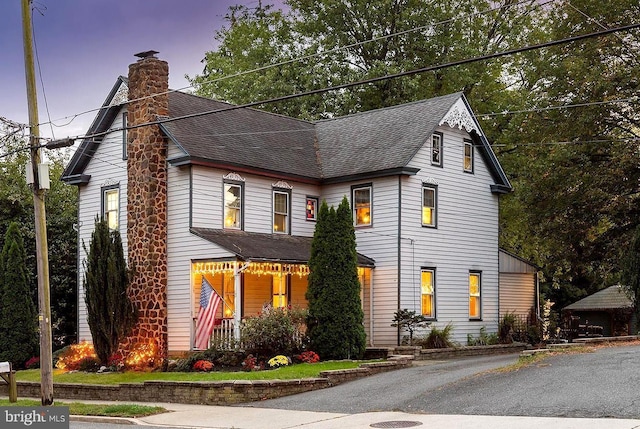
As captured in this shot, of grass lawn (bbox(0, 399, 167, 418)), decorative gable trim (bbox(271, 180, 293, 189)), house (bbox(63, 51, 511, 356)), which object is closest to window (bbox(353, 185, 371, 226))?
house (bbox(63, 51, 511, 356))

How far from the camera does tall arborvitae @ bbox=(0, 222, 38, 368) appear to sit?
2980 centimetres

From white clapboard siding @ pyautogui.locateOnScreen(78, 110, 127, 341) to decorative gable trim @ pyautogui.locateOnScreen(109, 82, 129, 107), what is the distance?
1.73ft

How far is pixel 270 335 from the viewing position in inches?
982

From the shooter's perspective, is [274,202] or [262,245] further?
[274,202]

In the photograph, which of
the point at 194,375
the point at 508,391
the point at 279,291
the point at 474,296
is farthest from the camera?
the point at 474,296

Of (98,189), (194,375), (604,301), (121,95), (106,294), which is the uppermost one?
(121,95)

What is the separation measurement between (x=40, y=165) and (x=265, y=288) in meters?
11.2

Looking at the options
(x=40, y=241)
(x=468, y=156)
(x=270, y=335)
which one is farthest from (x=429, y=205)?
(x=40, y=241)

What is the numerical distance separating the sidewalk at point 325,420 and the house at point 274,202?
23.1ft

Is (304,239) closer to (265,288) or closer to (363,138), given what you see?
(265,288)

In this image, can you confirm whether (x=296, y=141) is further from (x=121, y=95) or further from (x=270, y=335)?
(x=270, y=335)

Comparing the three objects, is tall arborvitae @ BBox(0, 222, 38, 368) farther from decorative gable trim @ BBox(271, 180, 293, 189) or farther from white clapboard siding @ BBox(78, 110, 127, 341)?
decorative gable trim @ BBox(271, 180, 293, 189)

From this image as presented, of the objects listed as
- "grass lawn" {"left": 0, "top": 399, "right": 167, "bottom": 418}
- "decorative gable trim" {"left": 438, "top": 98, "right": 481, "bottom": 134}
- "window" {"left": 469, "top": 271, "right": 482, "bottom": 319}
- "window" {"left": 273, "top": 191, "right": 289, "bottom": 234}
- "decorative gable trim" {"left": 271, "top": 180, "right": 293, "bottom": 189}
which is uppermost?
"decorative gable trim" {"left": 438, "top": 98, "right": 481, "bottom": 134}

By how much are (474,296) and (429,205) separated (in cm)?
418
